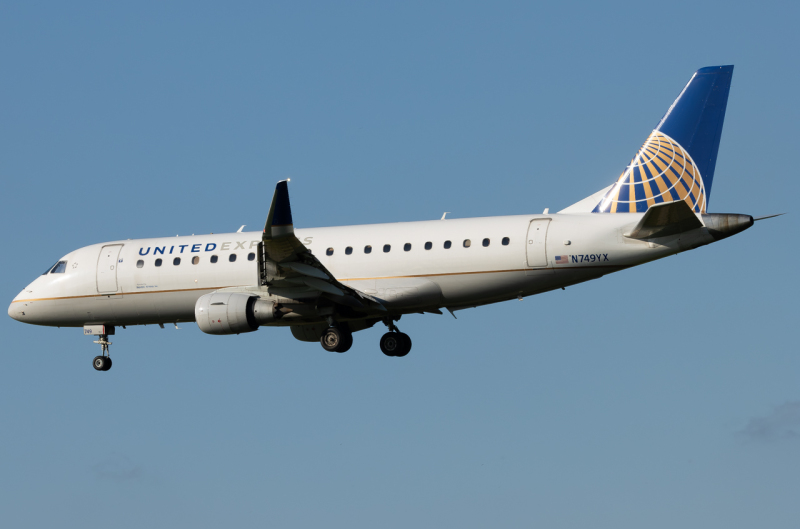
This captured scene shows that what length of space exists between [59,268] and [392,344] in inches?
452

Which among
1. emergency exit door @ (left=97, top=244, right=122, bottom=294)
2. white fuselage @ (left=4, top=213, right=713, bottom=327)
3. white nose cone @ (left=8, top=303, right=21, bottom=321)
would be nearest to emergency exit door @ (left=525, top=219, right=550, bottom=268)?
white fuselage @ (left=4, top=213, right=713, bottom=327)

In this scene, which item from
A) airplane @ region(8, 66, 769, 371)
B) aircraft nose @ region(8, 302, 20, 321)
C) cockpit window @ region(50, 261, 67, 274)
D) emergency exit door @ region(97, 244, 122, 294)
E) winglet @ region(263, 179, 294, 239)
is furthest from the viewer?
aircraft nose @ region(8, 302, 20, 321)

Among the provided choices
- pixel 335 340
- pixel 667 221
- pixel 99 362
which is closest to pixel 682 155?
pixel 667 221

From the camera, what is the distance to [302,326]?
128 feet

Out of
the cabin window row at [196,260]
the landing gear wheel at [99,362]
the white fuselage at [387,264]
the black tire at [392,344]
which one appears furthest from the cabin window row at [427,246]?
the landing gear wheel at [99,362]

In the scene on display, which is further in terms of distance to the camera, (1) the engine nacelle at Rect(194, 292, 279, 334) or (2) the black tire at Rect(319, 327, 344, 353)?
(2) the black tire at Rect(319, 327, 344, 353)

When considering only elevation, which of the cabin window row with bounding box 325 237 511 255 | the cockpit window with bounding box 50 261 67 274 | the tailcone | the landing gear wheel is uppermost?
the cockpit window with bounding box 50 261 67 274

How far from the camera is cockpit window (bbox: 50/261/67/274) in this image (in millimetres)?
38750

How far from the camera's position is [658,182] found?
34.1 meters

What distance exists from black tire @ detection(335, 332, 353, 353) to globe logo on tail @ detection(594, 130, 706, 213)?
8217 millimetres

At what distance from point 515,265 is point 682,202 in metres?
5.02

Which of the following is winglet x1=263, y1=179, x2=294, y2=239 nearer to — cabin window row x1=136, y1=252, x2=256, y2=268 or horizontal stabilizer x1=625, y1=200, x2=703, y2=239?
cabin window row x1=136, y1=252, x2=256, y2=268

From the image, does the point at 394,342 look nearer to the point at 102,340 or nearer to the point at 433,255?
the point at 433,255

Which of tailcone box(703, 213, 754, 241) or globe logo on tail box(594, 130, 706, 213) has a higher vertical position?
globe logo on tail box(594, 130, 706, 213)
